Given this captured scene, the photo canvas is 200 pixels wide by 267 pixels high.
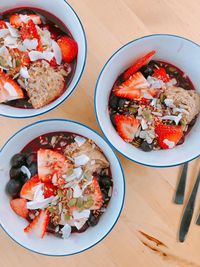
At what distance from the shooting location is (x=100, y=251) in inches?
50.8

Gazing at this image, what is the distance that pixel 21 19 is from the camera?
48.6 inches

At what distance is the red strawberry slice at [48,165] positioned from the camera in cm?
119

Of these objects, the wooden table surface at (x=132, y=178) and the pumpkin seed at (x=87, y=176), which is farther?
the wooden table surface at (x=132, y=178)

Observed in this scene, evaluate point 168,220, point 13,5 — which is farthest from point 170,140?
point 13,5

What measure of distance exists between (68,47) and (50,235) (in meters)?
0.55

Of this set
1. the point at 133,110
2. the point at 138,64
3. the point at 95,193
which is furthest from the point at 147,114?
the point at 95,193

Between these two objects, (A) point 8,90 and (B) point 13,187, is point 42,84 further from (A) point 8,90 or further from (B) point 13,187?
(B) point 13,187

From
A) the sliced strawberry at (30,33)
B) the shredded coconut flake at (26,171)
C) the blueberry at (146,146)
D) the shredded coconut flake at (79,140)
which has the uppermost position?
the sliced strawberry at (30,33)

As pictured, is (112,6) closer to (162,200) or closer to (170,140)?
(170,140)

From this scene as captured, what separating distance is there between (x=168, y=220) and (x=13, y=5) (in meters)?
0.81

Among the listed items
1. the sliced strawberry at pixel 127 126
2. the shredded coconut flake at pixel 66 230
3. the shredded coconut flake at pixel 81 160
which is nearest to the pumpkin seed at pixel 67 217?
the shredded coconut flake at pixel 66 230

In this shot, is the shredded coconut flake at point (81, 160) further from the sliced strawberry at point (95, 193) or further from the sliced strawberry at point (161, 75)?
the sliced strawberry at point (161, 75)

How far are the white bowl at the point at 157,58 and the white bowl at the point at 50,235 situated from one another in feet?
0.17

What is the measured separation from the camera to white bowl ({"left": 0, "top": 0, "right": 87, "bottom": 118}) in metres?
1.14
